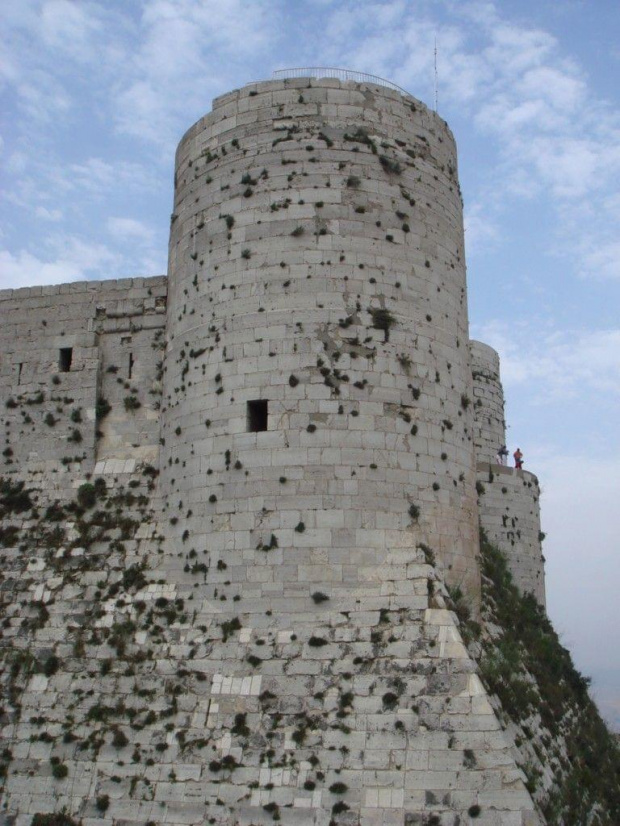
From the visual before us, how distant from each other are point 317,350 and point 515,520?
1140 centimetres

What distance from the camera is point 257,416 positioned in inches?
568

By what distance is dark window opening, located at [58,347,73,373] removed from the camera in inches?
696

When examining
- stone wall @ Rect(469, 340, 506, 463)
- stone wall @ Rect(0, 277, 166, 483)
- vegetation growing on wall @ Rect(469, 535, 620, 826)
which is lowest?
vegetation growing on wall @ Rect(469, 535, 620, 826)

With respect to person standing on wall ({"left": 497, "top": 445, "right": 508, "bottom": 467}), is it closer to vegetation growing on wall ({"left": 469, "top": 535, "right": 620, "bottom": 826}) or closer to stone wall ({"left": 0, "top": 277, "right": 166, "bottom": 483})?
vegetation growing on wall ({"left": 469, "top": 535, "right": 620, "bottom": 826})

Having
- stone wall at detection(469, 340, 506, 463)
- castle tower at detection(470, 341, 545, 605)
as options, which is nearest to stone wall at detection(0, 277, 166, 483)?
castle tower at detection(470, 341, 545, 605)

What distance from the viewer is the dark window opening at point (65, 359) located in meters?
17.7

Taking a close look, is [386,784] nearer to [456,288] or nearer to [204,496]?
[204,496]

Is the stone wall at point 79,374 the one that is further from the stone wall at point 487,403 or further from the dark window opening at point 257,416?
the stone wall at point 487,403

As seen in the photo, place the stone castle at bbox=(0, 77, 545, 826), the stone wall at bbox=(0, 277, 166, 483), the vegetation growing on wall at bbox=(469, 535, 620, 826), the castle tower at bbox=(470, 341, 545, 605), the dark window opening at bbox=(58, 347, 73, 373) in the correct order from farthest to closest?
1. the castle tower at bbox=(470, 341, 545, 605)
2. the dark window opening at bbox=(58, 347, 73, 373)
3. the stone wall at bbox=(0, 277, 166, 483)
4. the vegetation growing on wall at bbox=(469, 535, 620, 826)
5. the stone castle at bbox=(0, 77, 545, 826)

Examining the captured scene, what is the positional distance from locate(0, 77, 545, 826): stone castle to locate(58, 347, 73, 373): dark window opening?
160 millimetres

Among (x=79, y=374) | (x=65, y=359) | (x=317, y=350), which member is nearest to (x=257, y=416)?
(x=317, y=350)

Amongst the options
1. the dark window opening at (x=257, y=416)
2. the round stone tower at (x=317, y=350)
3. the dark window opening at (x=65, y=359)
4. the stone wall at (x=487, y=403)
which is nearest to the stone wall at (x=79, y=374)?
the dark window opening at (x=65, y=359)

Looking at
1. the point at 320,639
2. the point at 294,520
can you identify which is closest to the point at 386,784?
the point at 320,639

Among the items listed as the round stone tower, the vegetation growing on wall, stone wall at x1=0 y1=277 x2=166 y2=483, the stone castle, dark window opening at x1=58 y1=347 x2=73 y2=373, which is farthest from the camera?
dark window opening at x1=58 y1=347 x2=73 y2=373
